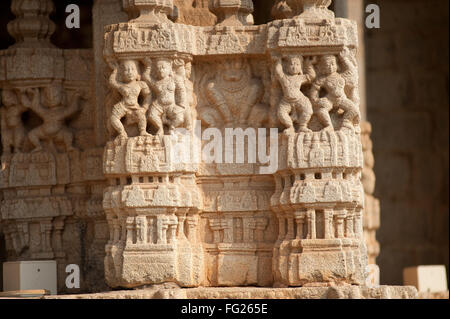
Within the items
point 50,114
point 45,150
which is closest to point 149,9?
point 50,114

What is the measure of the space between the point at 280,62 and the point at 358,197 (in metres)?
1.49

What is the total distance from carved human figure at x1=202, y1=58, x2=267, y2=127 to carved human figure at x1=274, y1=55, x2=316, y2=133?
0.40 metres

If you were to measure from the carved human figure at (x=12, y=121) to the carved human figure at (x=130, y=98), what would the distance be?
1.63m

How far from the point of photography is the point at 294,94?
535 inches

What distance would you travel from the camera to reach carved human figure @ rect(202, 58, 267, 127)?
1401 cm

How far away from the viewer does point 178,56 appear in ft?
45.1

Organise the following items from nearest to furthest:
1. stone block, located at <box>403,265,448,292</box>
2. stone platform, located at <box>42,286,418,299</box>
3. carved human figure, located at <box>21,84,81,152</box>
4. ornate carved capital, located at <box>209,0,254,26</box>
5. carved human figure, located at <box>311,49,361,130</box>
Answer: stone platform, located at <box>42,286,418,299</box>, carved human figure, located at <box>311,49,361,130</box>, ornate carved capital, located at <box>209,0,254,26</box>, carved human figure, located at <box>21,84,81,152</box>, stone block, located at <box>403,265,448,292</box>

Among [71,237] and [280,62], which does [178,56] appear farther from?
[71,237]

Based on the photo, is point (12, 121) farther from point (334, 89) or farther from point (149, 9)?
point (334, 89)

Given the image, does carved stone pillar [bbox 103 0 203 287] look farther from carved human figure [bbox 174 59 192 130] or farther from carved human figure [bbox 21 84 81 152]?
carved human figure [bbox 21 84 81 152]

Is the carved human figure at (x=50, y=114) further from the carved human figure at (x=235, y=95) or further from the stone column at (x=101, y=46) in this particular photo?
the carved human figure at (x=235, y=95)

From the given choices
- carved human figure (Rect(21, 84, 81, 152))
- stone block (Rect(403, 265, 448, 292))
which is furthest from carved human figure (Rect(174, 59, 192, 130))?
stone block (Rect(403, 265, 448, 292))

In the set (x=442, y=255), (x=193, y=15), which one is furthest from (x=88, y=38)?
(x=442, y=255)

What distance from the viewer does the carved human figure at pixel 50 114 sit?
14883 mm
